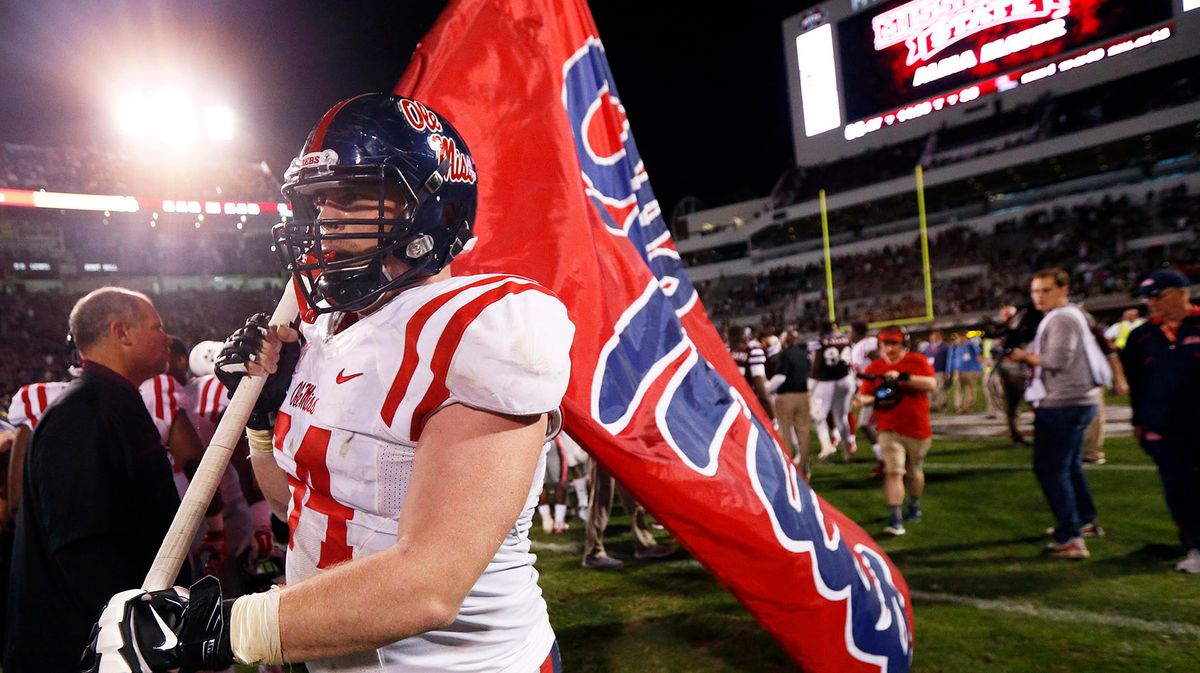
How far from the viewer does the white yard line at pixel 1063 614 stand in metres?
3.84

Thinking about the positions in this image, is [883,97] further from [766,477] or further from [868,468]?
[766,477]

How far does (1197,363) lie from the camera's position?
185 inches

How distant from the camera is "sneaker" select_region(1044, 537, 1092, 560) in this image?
16.7 feet

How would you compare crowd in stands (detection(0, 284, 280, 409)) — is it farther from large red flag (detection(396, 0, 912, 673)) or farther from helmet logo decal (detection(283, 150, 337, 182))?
helmet logo decal (detection(283, 150, 337, 182))

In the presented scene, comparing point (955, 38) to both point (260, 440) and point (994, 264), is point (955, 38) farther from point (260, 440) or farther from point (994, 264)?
point (260, 440)

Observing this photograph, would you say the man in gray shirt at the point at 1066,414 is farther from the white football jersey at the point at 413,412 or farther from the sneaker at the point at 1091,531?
the white football jersey at the point at 413,412

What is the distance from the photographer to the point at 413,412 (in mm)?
1158

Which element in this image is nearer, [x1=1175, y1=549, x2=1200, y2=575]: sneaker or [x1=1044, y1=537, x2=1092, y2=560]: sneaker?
[x1=1175, y1=549, x2=1200, y2=575]: sneaker

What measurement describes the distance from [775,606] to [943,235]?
3692 centimetres

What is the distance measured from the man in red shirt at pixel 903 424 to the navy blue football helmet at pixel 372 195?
17.8 feet

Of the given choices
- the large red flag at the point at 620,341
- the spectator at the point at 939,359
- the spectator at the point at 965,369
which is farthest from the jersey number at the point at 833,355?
the spectator at the point at 939,359

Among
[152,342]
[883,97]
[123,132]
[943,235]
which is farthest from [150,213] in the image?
[943,235]

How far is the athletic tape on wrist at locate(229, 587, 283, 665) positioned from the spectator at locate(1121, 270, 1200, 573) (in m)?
5.70

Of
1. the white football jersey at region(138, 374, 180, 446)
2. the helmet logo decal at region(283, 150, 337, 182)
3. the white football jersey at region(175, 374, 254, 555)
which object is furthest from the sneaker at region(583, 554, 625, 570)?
the helmet logo decal at region(283, 150, 337, 182)
